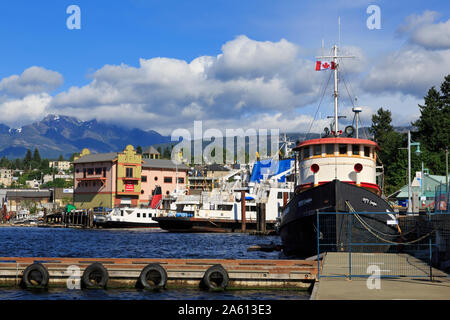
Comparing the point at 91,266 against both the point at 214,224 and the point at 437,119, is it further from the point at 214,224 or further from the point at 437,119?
the point at 437,119

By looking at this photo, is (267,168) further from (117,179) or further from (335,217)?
(335,217)

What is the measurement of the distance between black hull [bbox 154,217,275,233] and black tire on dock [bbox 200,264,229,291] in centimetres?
5147

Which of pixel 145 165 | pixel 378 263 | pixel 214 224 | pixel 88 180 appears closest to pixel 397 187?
pixel 214 224

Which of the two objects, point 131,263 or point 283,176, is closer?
point 131,263

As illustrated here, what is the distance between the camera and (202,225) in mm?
70125

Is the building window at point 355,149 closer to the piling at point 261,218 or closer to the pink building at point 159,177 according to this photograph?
the piling at point 261,218

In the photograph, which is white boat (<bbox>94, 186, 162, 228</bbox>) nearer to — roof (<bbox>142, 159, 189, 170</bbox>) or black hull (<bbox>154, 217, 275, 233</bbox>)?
black hull (<bbox>154, 217, 275, 233</bbox>)

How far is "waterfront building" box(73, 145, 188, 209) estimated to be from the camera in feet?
331

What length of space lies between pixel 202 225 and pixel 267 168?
15.4 meters

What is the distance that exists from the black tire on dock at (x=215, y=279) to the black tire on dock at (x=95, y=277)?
11.0 feet

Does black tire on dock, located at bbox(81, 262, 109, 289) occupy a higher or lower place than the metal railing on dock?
lower

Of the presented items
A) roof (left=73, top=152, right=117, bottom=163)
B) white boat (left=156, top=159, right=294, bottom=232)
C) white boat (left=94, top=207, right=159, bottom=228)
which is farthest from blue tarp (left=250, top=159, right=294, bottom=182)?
roof (left=73, top=152, right=117, bottom=163)
